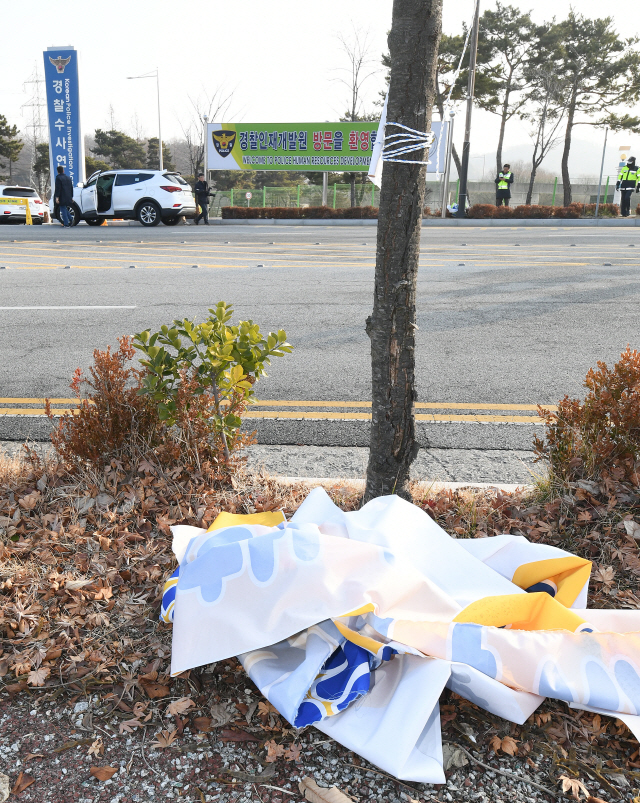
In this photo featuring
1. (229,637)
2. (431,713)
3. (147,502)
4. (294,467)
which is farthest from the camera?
(294,467)

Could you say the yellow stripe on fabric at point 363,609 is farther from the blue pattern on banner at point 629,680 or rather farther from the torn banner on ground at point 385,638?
the blue pattern on banner at point 629,680

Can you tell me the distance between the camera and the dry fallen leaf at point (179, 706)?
1761 mm

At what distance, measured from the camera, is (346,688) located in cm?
172

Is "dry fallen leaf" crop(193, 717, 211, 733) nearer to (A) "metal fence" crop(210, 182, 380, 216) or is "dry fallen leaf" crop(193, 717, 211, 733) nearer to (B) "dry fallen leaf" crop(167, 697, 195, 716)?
(B) "dry fallen leaf" crop(167, 697, 195, 716)

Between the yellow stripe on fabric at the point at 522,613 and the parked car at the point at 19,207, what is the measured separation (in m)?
26.3

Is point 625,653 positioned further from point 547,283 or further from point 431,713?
point 547,283

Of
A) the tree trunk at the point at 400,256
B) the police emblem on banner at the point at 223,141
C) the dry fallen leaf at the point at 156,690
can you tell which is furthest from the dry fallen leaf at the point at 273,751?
the police emblem on banner at the point at 223,141

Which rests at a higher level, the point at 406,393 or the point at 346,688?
the point at 406,393

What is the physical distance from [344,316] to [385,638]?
5.52 m

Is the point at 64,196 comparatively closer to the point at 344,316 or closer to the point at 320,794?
the point at 344,316

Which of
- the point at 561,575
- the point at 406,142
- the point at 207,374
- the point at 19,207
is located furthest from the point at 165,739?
the point at 19,207

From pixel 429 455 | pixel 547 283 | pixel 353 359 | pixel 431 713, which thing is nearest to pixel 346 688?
pixel 431 713

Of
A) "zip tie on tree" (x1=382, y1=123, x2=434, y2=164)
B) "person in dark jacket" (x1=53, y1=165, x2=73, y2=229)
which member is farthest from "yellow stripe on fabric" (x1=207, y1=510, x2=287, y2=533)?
"person in dark jacket" (x1=53, y1=165, x2=73, y2=229)

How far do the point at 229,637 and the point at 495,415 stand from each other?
9.30 ft
